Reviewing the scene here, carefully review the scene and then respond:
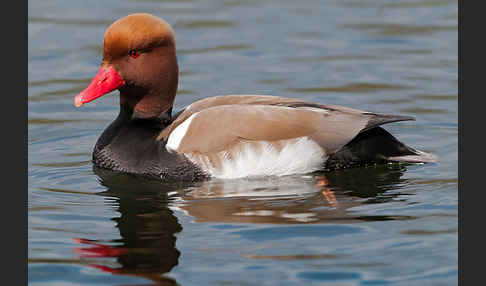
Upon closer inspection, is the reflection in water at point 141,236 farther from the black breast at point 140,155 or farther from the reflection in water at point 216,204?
the black breast at point 140,155

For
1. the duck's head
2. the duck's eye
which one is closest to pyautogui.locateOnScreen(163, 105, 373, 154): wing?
the duck's head

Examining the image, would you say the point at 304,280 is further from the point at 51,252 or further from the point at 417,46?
the point at 417,46

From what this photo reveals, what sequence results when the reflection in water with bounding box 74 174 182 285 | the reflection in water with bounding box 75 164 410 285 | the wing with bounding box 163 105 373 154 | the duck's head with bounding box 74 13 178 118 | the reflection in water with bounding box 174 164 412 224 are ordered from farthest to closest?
1. the duck's head with bounding box 74 13 178 118
2. the wing with bounding box 163 105 373 154
3. the reflection in water with bounding box 174 164 412 224
4. the reflection in water with bounding box 75 164 410 285
5. the reflection in water with bounding box 74 174 182 285

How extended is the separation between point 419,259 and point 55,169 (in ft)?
10.2

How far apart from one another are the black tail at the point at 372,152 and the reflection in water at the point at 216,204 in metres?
0.09

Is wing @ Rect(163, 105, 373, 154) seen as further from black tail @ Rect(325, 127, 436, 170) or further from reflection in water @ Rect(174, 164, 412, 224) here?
reflection in water @ Rect(174, 164, 412, 224)

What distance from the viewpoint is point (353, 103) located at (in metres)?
8.58

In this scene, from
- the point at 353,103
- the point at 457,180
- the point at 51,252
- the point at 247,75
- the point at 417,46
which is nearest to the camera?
the point at 51,252

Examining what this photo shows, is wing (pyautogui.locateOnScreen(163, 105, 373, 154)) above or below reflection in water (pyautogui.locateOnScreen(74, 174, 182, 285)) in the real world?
above

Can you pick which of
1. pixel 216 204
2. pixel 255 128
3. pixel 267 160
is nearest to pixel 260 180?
pixel 267 160

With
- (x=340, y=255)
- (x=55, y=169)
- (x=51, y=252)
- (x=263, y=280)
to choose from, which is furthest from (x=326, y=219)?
(x=55, y=169)

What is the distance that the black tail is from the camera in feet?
21.9

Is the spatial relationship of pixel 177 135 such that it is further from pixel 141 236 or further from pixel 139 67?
pixel 141 236

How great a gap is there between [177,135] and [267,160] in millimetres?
679
